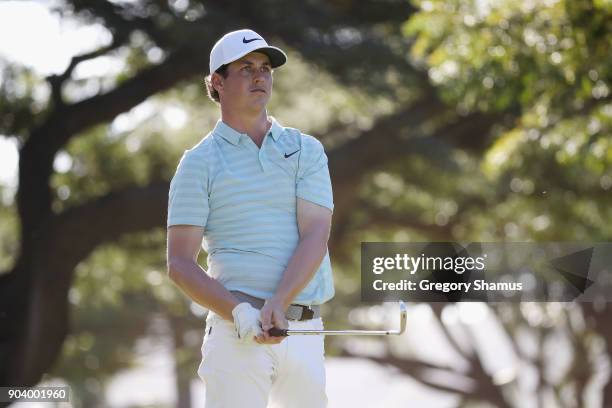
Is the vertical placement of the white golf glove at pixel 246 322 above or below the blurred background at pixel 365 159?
below

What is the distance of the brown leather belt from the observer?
362cm

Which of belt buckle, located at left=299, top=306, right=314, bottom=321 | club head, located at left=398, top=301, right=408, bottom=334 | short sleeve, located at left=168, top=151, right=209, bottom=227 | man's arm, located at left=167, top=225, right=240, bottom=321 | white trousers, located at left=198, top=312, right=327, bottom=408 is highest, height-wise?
short sleeve, located at left=168, top=151, right=209, bottom=227

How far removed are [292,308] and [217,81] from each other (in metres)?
0.79

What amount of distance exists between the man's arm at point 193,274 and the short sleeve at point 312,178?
1.12ft

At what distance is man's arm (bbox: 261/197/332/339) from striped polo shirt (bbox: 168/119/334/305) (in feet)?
0.10

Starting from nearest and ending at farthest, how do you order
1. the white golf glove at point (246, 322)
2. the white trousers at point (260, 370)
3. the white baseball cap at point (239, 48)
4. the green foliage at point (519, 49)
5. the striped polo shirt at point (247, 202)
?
the white golf glove at point (246, 322) → the white trousers at point (260, 370) → the striped polo shirt at point (247, 202) → the white baseball cap at point (239, 48) → the green foliage at point (519, 49)

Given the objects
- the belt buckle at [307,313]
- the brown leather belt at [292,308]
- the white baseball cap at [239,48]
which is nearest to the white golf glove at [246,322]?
the brown leather belt at [292,308]

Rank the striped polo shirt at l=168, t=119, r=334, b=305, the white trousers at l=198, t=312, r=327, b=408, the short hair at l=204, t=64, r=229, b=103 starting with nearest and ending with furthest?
1. the white trousers at l=198, t=312, r=327, b=408
2. the striped polo shirt at l=168, t=119, r=334, b=305
3. the short hair at l=204, t=64, r=229, b=103

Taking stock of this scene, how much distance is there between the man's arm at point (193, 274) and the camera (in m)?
3.52

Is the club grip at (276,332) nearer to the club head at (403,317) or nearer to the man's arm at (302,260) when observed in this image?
the man's arm at (302,260)

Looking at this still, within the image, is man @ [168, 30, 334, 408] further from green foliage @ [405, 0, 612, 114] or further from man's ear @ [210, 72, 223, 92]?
green foliage @ [405, 0, 612, 114]

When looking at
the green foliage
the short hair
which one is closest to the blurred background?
the green foliage

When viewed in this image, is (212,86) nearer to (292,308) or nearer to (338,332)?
(292,308)

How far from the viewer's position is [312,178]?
12.3 feet
